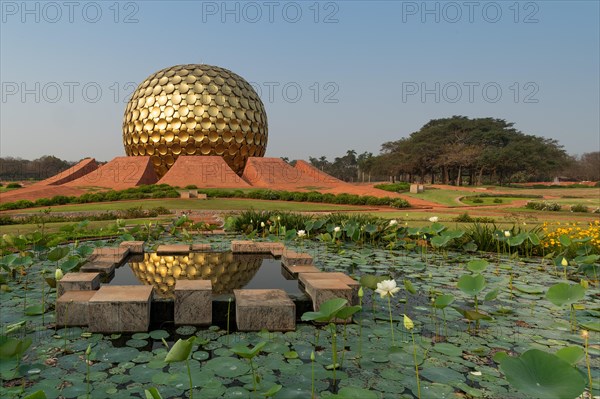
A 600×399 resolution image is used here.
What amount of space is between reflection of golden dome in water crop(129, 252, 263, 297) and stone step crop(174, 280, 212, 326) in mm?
787

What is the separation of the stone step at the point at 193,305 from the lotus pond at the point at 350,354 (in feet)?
0.35

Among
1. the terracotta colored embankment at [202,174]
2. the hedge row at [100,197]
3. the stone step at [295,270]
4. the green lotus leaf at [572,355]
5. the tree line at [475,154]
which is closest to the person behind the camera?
the green lotus leaf at [572,355]

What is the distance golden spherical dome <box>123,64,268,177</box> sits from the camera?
2884 cm

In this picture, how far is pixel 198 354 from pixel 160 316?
0.98 m

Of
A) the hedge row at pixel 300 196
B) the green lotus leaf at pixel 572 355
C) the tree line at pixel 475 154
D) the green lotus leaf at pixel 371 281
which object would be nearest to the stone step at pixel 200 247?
the green lotus leaf at pixel 371 281

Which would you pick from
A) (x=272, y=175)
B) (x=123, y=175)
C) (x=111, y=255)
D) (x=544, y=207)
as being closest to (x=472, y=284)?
(x=111, y=255)

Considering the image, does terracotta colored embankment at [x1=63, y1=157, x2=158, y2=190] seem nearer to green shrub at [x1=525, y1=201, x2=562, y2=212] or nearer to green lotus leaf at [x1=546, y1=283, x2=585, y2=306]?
green shrub at [x1=525, y1=201, x2=562, y2=212]

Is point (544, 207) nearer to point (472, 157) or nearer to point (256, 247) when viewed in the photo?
point (256, 247)

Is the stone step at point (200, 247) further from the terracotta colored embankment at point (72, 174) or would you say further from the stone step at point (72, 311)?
the terracotta colored embankment at point (72, 174)

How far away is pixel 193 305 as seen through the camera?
3.73m

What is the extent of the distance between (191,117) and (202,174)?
15.2 ft

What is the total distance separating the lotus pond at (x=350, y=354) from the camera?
2270mm

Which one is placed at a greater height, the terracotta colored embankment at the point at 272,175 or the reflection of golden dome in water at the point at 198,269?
the terracotta colored embankment at the point at 272,175

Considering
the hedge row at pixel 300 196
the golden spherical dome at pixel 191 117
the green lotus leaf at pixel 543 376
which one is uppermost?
the golden spherical dome at pixel 191 117
